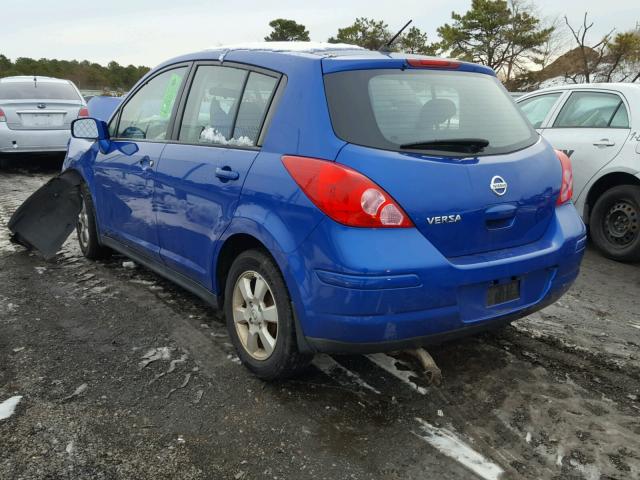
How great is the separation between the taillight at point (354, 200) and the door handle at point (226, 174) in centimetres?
62

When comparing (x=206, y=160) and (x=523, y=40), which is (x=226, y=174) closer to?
(x=206, y=160)

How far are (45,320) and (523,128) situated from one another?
326 cm

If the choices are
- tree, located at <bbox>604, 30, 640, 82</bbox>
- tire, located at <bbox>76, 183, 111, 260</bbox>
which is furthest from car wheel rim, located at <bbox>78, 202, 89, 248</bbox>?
tree, located at <bbox>604, 30, 640, 82</bbox>

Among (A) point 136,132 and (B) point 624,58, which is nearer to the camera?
(A) point 136,132

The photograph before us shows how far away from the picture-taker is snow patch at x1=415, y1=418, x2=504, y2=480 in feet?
7.55

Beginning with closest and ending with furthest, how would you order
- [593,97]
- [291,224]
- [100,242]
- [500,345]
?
[291,224] < [500,345] < [100,242] < [593,97]

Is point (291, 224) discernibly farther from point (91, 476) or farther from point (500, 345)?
point (500, 345)

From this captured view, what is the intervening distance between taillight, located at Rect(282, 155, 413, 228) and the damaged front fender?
131 inches

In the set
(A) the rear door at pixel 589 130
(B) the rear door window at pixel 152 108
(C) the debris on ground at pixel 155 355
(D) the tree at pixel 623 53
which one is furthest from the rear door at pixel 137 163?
(D) the tree at pixel 623 53

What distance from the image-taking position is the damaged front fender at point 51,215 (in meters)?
5.08

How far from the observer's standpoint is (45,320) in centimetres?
386

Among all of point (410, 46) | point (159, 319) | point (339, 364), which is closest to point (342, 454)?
point (339, 364)

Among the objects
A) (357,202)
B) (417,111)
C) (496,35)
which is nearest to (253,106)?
(417,111)

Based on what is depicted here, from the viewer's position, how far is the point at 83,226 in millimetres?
5145
